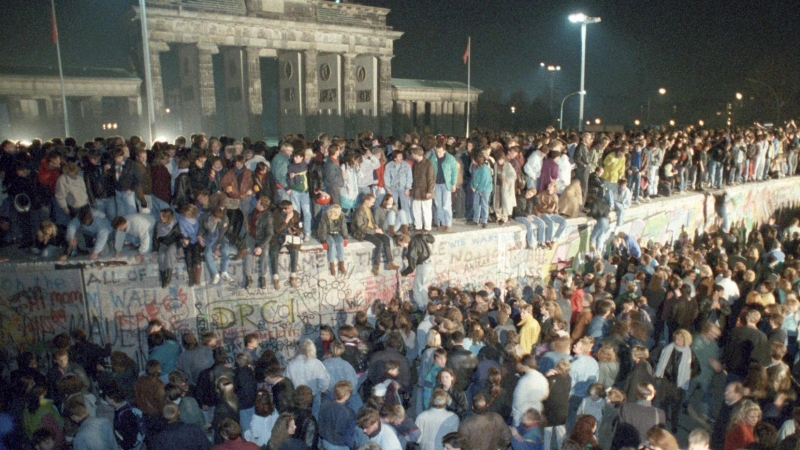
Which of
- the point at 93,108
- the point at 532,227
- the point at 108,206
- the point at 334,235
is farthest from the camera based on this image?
the point at 93,108

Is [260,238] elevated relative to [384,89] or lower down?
lower down

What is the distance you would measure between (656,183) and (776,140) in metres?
7.75

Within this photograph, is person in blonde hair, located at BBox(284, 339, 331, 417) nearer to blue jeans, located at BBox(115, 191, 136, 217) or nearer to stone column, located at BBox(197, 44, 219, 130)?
blue jeans, located at BBox(115, 191, 136, 217)

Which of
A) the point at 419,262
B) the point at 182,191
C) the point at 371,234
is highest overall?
the point at 182,191

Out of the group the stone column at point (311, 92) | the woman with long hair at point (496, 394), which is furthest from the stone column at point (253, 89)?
the woman with long hair at point (496, 394)

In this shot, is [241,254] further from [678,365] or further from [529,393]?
[678,365]

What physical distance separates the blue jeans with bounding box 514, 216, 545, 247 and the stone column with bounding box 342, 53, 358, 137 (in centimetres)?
3173

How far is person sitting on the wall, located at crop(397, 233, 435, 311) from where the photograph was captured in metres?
12.1

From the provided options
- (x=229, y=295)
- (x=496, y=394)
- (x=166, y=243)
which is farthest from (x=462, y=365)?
(x=166, y=243)

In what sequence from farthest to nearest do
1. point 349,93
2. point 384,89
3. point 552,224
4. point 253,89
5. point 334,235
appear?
point 384,89 < point 349,93 < point 253,89 < point 552,224 < point 334,235

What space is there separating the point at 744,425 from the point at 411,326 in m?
4.95

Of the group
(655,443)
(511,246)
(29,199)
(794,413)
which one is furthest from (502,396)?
(29,199)

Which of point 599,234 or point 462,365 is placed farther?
point 599,234

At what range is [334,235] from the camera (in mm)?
11555
